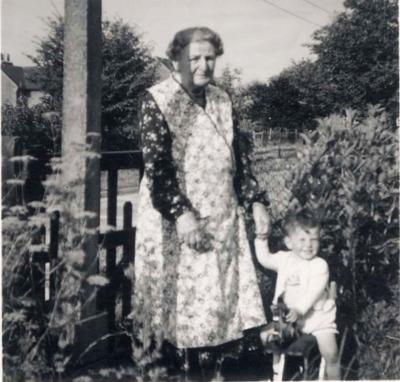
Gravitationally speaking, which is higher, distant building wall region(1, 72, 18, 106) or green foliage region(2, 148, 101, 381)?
distant building wall region(1, 72, 18, 106)

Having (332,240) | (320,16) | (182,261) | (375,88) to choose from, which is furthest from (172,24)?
(375,88)

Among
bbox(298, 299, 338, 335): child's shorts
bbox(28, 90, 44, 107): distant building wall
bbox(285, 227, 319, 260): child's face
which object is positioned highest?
bbox(28, 90, 44, 107): distant building wall

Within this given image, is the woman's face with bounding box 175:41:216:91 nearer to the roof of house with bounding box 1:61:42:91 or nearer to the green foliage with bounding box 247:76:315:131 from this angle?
the roof of house with bounding box 1:61:42:91

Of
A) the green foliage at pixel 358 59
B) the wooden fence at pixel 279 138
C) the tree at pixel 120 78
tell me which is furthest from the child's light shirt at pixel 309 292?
the wooden fence at pixel 279 138

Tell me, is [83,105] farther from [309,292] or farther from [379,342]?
[379,342]

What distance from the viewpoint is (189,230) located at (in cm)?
245

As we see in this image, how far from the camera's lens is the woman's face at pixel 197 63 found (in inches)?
100

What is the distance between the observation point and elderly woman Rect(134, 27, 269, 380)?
2592 millimetres

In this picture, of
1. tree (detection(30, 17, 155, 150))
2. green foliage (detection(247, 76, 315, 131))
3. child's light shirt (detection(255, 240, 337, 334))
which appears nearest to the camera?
child's light shirt (detection(255, 240, 337, 334))

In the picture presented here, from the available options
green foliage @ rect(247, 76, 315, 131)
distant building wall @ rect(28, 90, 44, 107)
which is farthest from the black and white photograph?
green foliage @ rect(247, 76, 315, 131)

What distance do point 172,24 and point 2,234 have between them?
4.57 feet

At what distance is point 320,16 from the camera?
327 centimetres

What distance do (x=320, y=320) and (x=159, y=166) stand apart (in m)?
1.15

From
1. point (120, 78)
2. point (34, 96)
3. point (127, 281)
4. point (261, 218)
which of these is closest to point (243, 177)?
point (261, 218)
